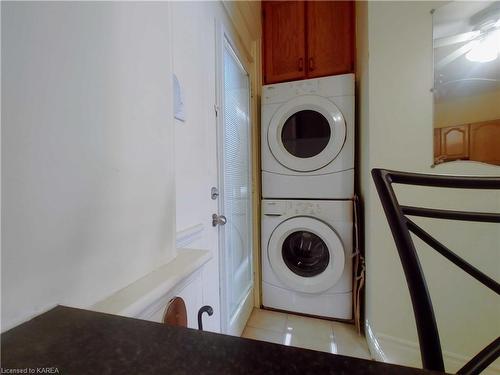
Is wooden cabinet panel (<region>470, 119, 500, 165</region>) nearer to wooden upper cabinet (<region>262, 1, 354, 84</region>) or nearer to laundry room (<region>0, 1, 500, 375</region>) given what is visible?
laundry room (<region>0, 1, 500, 375</region>)

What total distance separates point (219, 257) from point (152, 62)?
918 mm

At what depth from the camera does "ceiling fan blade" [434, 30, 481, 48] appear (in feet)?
3.56

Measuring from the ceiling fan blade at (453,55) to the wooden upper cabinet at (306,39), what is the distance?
2.07 feet

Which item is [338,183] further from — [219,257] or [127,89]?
[127,89]

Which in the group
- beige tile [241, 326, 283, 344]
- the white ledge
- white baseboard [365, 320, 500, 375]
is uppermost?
the white ledge

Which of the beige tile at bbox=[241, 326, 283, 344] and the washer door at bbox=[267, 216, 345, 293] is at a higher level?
the washer door at bbox=[267, 216, 345, 293]

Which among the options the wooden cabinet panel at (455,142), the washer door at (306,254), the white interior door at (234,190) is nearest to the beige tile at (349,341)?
the washer door at (306,254)

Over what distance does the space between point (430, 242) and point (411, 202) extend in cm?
97

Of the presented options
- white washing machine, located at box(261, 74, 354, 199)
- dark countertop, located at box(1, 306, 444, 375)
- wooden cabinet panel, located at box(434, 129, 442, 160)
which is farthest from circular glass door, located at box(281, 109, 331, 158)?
dark countertop, located at box(1, 306, 444, 375)

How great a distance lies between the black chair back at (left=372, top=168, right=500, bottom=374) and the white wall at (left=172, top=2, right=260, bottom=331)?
63 cm

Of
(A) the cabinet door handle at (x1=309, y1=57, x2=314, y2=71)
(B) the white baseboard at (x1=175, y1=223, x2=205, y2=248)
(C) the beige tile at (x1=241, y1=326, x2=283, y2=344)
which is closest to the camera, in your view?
(B) the white baseboard at (x1=175, y1=223, x2=205, y2=248)

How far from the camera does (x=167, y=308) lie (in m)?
0.47

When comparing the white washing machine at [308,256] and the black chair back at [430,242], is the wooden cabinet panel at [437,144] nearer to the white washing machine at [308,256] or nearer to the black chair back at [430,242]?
the white washing machine at [308,256]

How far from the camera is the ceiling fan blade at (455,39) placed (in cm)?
108
